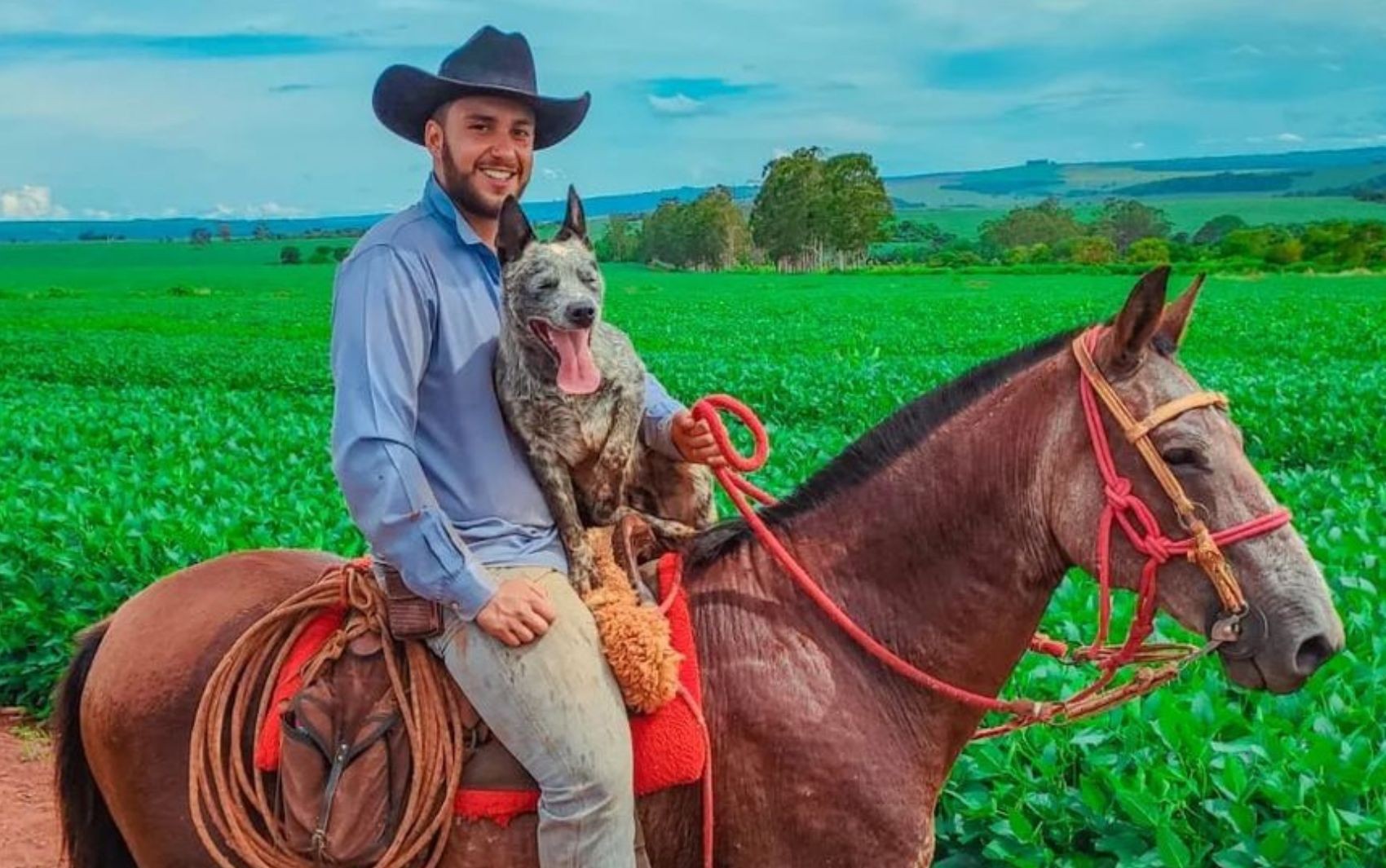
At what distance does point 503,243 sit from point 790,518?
97cm

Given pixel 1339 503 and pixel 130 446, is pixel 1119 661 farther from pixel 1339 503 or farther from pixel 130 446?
pixel 130 446

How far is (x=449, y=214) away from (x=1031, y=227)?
81.6 metres

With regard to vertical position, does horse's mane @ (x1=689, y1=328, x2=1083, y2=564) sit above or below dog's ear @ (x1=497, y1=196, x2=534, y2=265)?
below

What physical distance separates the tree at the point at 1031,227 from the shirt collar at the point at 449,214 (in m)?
74.6

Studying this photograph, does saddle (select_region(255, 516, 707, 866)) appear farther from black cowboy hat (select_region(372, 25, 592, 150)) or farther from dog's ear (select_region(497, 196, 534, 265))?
black cowboy hat (select_region(372, 25, 592, 150))

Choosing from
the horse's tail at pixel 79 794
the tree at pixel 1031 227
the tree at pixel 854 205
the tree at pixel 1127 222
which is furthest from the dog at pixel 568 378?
the tree at pixel 854 205

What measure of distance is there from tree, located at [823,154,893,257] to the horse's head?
10129 cm

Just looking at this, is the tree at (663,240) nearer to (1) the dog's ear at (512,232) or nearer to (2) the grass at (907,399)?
(2) the grass at (907,399)

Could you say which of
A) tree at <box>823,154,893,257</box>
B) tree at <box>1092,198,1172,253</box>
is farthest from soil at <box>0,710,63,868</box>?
tree at <box>823,154,893,257</box>

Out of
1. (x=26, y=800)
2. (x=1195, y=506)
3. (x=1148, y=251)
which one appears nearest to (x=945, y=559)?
(x=1195, y=506)

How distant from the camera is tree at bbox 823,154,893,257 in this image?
104 m

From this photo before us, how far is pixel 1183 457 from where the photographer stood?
278 cm

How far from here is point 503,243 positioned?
9.89ft

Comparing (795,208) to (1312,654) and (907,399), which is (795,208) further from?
(1312,654)
